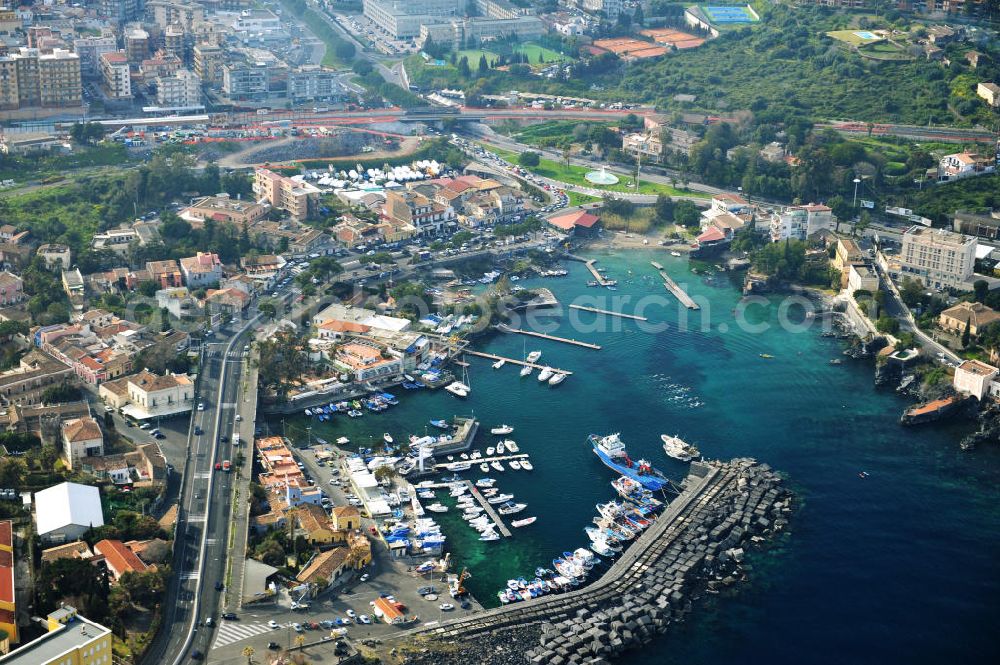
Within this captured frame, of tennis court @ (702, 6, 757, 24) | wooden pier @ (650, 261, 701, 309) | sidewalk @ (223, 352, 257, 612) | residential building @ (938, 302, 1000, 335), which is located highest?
tennis court @ (702, 6, 757, 24)

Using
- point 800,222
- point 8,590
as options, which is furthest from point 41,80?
point 8,590

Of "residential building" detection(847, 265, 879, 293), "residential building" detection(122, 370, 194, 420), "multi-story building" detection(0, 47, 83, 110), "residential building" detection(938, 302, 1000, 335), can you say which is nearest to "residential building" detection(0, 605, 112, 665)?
"residential building" detection(122, 370, 194, 420)

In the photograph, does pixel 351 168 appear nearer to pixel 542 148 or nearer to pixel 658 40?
pixel 542 148

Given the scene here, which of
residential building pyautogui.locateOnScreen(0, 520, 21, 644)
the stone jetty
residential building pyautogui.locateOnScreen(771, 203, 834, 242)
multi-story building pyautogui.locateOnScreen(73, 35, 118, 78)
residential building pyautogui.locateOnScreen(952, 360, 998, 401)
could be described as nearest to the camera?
residential building pyautogui.locateOnScreen(0, 520, 21, 644)

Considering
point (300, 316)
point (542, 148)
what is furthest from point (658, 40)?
point (300, 316)

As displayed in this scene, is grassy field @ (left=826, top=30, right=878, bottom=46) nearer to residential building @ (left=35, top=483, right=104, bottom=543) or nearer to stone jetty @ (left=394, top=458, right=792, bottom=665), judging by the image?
stone jetty @ (left=394, top=458, right=792, bottom=665)

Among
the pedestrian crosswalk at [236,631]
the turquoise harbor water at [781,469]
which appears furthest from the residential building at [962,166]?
the pedestrian crosswalk at [236,631]

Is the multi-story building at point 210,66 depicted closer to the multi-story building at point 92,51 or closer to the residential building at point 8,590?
the multi-story building at point 92,51
